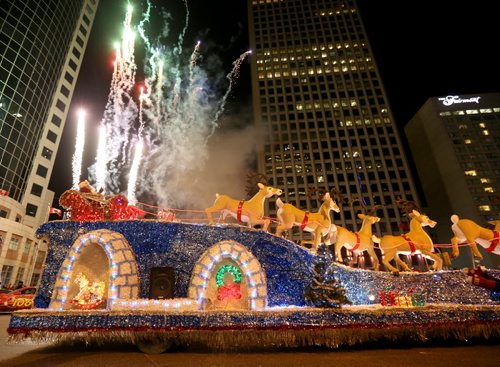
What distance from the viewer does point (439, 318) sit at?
21.5 feet

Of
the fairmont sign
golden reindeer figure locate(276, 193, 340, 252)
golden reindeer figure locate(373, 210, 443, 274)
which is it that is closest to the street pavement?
golden reindeer figure locate(373, 210, 443, 274)

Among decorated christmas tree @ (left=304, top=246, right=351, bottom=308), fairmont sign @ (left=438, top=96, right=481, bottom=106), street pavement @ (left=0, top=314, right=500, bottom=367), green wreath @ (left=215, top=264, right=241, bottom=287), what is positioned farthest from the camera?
fairmont sign @ (left=438, top=96, right=481, bottom=106)

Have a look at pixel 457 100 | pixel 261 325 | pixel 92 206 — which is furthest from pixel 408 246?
pixel 457 100

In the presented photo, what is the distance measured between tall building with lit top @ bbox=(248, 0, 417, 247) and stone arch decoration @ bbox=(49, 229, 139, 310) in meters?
48.7

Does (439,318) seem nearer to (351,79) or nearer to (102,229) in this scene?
(102,229)

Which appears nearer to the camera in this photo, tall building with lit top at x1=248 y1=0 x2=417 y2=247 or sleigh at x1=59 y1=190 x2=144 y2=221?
sleigh at x1=59 y1=190 x2=144 y2=221

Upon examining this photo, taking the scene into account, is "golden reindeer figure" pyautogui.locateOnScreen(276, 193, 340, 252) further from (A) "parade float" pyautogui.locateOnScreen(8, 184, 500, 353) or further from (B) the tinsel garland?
(B) the tinsel garland

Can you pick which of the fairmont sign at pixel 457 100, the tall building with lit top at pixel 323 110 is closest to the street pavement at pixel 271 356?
the tall building with lit top at pixel 323 110

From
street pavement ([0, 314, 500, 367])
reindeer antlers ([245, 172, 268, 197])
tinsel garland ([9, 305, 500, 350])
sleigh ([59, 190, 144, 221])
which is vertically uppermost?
reindeer antlers ([245, 172, 268, 197])

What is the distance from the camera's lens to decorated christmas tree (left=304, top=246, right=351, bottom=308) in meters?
6.85

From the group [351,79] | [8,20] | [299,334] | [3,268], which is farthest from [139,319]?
[351,79]

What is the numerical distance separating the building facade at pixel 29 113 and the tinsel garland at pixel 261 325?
30127 mm

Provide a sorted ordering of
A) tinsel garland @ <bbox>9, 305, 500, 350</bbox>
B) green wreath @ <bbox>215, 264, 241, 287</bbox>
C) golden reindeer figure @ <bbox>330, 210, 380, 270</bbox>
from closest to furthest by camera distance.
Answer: tinsel garland @ <bbox>9, 305, 500, 350</bbox> < green wreath @ <bbox>215, 264, 241, 287</bbox> < golden reindeer figure @ <bbox>330, 210, 380, 270</bbox>

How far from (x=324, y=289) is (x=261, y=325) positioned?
73.6 inches
